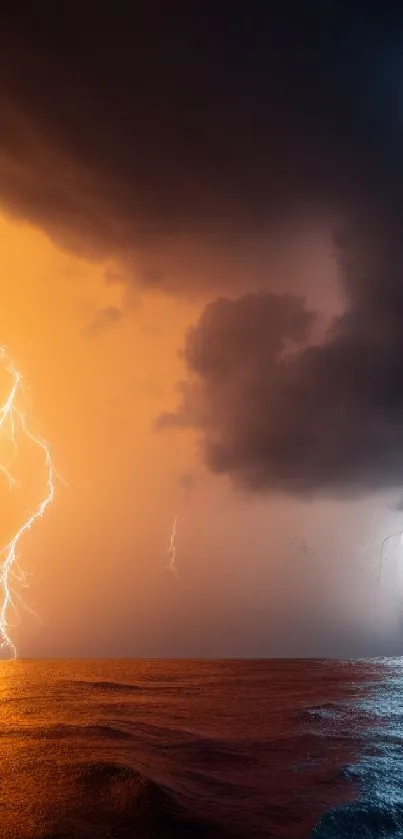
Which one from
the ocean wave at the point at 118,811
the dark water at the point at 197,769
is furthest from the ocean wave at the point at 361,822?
the ocean wave at the point at 118,811

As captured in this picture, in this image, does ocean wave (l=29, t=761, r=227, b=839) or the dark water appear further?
the dark water

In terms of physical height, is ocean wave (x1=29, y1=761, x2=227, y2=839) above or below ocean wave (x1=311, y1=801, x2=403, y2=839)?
below

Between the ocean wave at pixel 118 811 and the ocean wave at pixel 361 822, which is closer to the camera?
the ocean wave at pixel 118 811

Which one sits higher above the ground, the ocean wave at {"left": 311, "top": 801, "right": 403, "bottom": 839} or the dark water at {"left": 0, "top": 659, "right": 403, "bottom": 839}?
the ocean wave at {"left": 311, "top": 801, "right": 403, "bottom": 839}

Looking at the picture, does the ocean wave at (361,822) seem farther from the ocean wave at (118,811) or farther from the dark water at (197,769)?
the ocean wave at (118,811)

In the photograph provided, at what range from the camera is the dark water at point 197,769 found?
26.0ft

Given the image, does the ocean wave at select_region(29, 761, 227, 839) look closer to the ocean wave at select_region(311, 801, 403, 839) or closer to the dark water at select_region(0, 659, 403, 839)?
the dark water at select_region(0, 659, 403, 839)

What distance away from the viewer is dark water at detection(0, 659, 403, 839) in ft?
26.0

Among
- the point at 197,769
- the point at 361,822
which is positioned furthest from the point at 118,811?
the point at 361,822

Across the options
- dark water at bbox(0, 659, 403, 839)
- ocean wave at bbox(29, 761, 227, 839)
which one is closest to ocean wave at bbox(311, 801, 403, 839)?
dark water at bbox(0, 659, 403, 839)

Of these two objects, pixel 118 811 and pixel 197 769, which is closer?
pixel 118 811

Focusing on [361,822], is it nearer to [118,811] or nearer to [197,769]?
[197,769]

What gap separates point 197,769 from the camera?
10.9m

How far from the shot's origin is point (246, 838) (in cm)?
735
